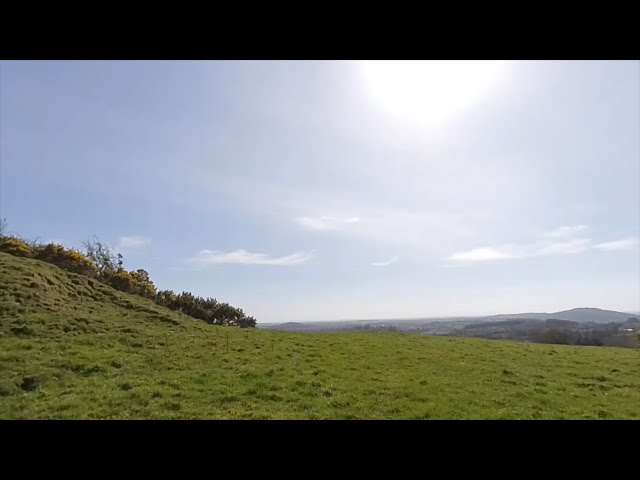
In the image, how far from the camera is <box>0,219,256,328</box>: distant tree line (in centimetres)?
1274

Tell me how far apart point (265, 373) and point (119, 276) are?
10717mm

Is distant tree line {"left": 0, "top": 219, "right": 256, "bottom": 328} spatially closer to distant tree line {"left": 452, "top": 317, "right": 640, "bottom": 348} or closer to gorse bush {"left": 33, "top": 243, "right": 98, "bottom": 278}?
gorse bush {"left": 33, "top": 243, "right": 98, "bottom": 278}

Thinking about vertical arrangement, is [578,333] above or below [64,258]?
below

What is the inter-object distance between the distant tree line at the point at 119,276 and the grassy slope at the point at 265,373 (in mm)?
3141

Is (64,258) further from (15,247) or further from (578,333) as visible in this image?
(578,333)

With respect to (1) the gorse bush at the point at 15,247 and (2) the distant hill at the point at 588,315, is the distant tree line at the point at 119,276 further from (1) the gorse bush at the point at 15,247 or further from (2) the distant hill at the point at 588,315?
(2) the distant hill at the point at 588,315

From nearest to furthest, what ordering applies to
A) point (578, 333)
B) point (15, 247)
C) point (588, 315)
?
point (578, 333) < point (588, 315) < point (15, 247)

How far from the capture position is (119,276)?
1416 cm

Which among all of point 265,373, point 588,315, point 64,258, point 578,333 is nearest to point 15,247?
point 64,258

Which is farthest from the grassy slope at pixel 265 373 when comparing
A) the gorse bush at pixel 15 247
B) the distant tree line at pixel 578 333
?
the gorse bush at pixel 15 247

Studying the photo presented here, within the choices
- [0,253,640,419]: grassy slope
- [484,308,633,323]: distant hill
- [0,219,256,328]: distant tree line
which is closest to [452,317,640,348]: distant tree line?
[484,308,633,323]: distant hill
